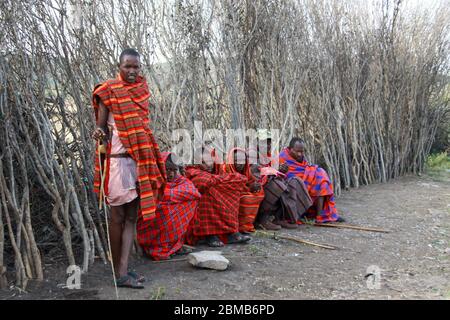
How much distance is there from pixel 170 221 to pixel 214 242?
614mm

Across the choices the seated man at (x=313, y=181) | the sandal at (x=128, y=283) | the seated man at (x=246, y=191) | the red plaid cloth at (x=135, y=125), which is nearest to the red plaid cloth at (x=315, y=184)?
the seated man at (x=313, y=181)

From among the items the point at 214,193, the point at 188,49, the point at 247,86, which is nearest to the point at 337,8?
the point at 247,86

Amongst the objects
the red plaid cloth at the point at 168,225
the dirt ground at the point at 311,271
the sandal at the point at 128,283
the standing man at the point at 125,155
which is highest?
the standing man at the point at 125,155

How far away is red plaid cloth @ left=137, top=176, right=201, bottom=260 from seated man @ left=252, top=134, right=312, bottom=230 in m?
1.16

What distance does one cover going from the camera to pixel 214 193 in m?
Answer: 4.37

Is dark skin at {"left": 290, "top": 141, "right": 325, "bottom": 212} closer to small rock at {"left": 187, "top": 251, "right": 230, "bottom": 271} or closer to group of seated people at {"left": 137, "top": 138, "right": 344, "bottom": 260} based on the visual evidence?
group of seated people at {"left": 137, "top": 138, "right": 344, "bottom": 260}

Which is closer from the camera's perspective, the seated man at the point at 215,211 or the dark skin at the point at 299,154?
the seated man at the point at 215,211

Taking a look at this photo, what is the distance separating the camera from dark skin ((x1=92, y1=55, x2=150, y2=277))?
3.14 metres

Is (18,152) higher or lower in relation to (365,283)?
higher

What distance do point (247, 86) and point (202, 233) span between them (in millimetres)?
2733

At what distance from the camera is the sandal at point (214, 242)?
4316 millimetres

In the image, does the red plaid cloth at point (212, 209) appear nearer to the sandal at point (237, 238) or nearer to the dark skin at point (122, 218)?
the sandal at point (237, 238)

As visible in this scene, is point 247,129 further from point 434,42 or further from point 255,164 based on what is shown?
point 434,42

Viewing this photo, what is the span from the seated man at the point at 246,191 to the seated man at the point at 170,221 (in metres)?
0.72
